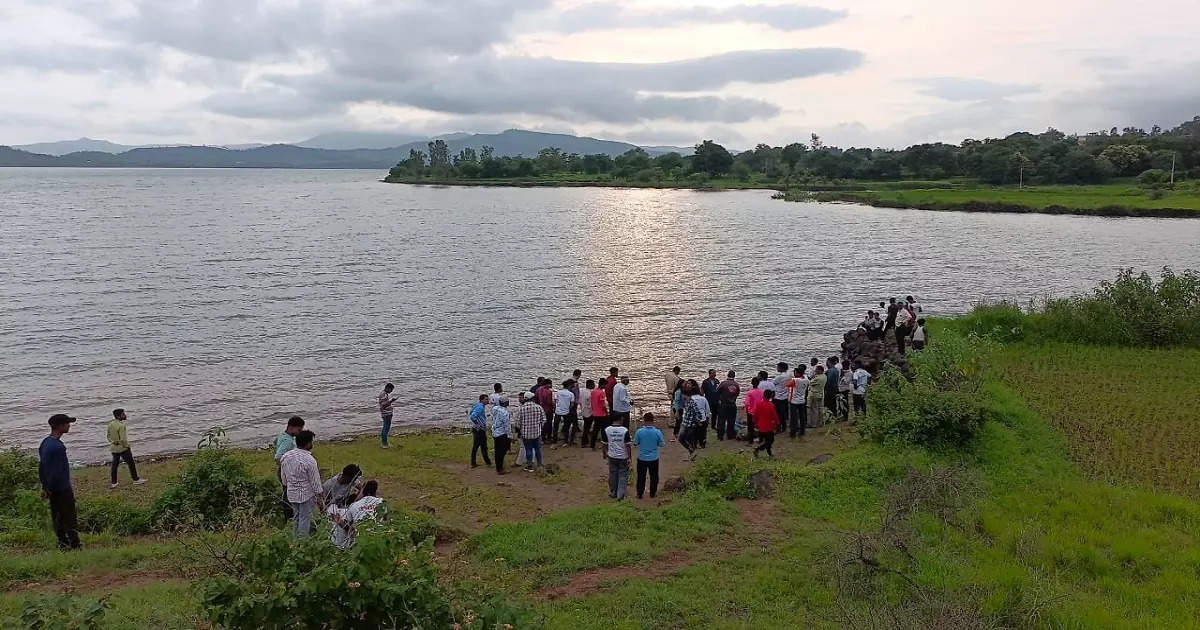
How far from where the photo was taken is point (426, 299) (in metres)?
38.0

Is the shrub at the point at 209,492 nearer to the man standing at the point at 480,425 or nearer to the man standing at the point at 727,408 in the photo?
the man standing at the point at 480,425

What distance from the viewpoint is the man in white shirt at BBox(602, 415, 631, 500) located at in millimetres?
13286

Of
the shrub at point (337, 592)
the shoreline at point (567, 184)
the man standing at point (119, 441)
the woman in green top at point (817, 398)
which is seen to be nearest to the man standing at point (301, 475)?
the shrub at point (337, 592)

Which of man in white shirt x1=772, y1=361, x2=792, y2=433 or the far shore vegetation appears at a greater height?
the far shore vegetation

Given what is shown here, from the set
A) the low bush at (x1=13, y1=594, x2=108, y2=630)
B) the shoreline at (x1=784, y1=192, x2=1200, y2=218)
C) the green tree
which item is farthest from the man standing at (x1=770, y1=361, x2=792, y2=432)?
the green tree

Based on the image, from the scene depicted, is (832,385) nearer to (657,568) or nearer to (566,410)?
(566,410)

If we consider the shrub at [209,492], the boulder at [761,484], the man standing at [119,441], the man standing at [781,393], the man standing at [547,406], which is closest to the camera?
the shrub at [209,492]

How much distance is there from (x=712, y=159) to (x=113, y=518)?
156848 mm

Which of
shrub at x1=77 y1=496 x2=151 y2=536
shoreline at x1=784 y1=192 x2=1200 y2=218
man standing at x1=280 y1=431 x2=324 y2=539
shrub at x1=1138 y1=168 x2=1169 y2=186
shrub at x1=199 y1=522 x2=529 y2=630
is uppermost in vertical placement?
shrub at x1=1138 y1=168 x2=1169 y2=186

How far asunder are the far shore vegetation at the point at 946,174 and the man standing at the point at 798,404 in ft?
262

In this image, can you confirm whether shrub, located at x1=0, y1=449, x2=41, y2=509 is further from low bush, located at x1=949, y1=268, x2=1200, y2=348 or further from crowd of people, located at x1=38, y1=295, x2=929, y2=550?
low bush, located at x1=949, y1=268, x2=1200, y2=348

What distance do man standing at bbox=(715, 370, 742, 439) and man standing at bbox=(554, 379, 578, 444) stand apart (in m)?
3.55

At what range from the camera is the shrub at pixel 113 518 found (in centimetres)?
1234

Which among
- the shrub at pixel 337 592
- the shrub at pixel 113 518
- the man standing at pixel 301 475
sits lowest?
the shrub at pixel 113 518
